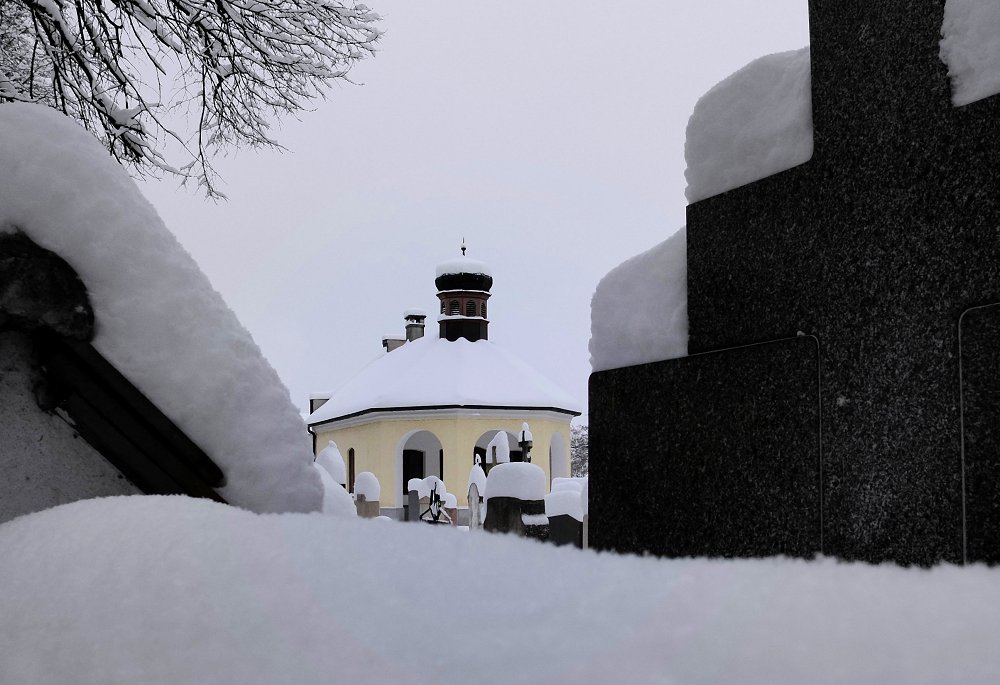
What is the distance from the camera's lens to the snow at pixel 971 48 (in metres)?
2.25

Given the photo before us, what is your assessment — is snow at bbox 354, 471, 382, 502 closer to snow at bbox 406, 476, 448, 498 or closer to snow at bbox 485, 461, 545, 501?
snow at bbox 406, 476, 448, 498

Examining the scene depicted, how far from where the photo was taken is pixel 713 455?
2.90m

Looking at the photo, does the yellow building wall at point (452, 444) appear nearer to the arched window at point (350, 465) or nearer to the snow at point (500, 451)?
the arched window at point (350, 465)

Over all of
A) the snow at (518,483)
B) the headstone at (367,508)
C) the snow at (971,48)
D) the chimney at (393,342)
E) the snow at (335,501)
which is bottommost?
the headstone at (367,508)

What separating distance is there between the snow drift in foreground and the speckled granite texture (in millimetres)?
1257

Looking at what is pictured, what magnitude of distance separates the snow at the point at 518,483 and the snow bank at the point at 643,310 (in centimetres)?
663

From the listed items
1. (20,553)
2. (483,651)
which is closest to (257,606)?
(483,651)

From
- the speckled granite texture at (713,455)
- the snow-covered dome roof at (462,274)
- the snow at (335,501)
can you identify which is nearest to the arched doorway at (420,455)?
the snow-covered dome roof at (462,274)

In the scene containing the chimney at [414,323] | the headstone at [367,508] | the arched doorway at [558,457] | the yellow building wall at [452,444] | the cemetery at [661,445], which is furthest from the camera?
the chimney at [414,323]

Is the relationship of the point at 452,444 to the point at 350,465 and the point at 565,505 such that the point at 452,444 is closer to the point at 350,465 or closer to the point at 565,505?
the point at 350,465

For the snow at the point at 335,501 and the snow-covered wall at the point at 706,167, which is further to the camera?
the snow at the point at 335,501

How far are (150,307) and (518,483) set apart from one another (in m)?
7.46

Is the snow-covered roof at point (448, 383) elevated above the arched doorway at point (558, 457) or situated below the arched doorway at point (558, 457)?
above

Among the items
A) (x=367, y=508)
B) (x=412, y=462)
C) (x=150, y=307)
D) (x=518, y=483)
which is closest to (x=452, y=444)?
(x=412, y=462)
